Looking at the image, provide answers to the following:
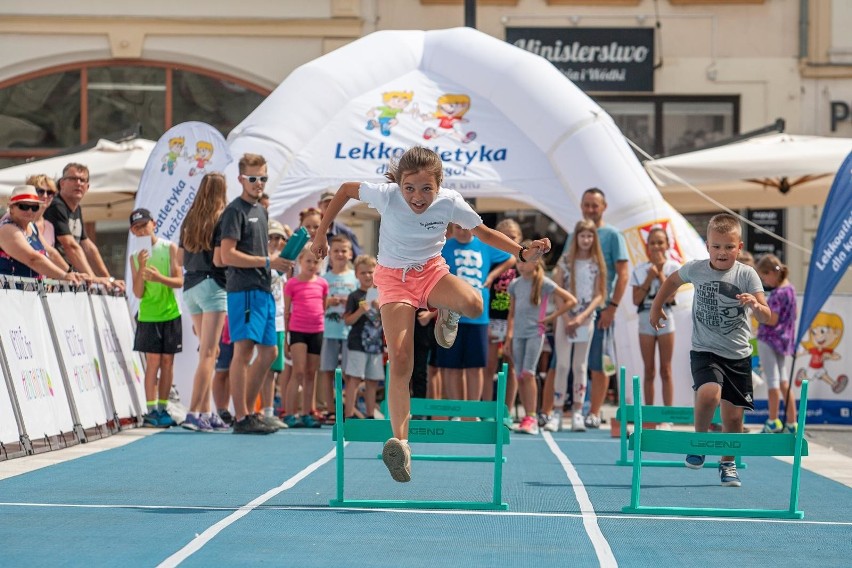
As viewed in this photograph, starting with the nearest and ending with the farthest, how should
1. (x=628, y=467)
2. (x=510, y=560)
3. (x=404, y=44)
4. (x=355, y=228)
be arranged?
(x=510, y=560) < (x=628, y=467) < (x=404, y=44) < (x=355, y=228)

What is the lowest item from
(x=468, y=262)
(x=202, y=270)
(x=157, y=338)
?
(x=157, y=338)

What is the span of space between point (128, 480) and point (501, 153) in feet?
24.6

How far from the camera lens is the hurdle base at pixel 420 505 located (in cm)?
687

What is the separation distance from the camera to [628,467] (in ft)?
31.5

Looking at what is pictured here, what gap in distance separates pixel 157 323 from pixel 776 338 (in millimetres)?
5732

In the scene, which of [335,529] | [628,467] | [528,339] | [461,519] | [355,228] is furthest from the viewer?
[355,228]

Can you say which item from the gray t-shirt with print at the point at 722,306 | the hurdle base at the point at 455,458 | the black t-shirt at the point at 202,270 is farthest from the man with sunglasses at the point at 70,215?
the gray t-shirt with print at the point at 722,306

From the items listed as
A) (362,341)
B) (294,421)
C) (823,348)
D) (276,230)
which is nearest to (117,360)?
(294,421)

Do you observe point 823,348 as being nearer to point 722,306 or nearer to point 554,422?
point 554,422


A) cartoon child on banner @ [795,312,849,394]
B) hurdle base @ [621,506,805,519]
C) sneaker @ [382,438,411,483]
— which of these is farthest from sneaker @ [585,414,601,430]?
sneaker @ [382,438,411,483]

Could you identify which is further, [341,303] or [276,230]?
[341,303]

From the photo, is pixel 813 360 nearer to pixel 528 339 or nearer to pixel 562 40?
pixel 528 339

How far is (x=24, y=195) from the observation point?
403 inches

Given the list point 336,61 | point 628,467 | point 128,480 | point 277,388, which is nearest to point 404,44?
point 336,61
